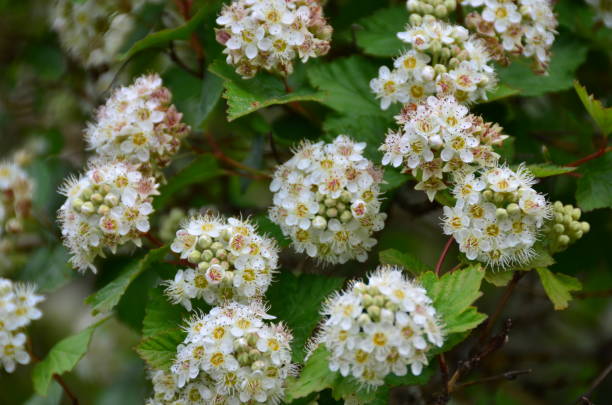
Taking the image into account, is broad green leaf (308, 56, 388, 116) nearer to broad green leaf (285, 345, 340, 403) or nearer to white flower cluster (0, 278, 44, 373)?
broad green leaf (285, 345, 340, 403)

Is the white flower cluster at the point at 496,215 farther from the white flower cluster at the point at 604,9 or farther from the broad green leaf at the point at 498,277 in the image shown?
Answer: the white flower cluster at the point at 604,9

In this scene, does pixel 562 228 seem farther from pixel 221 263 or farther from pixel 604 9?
pixel 604 9

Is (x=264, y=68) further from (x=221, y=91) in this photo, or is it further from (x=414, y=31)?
(x=414, y=31)

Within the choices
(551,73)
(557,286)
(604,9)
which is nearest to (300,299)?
(557,286)

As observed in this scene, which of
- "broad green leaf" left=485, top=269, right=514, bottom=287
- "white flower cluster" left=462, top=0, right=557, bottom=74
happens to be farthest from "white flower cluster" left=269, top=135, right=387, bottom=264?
"white flower cluster" left=462, top=0, right=557, bottom=74

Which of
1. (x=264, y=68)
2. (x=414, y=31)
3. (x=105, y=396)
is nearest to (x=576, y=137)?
(x=414, y=31)
